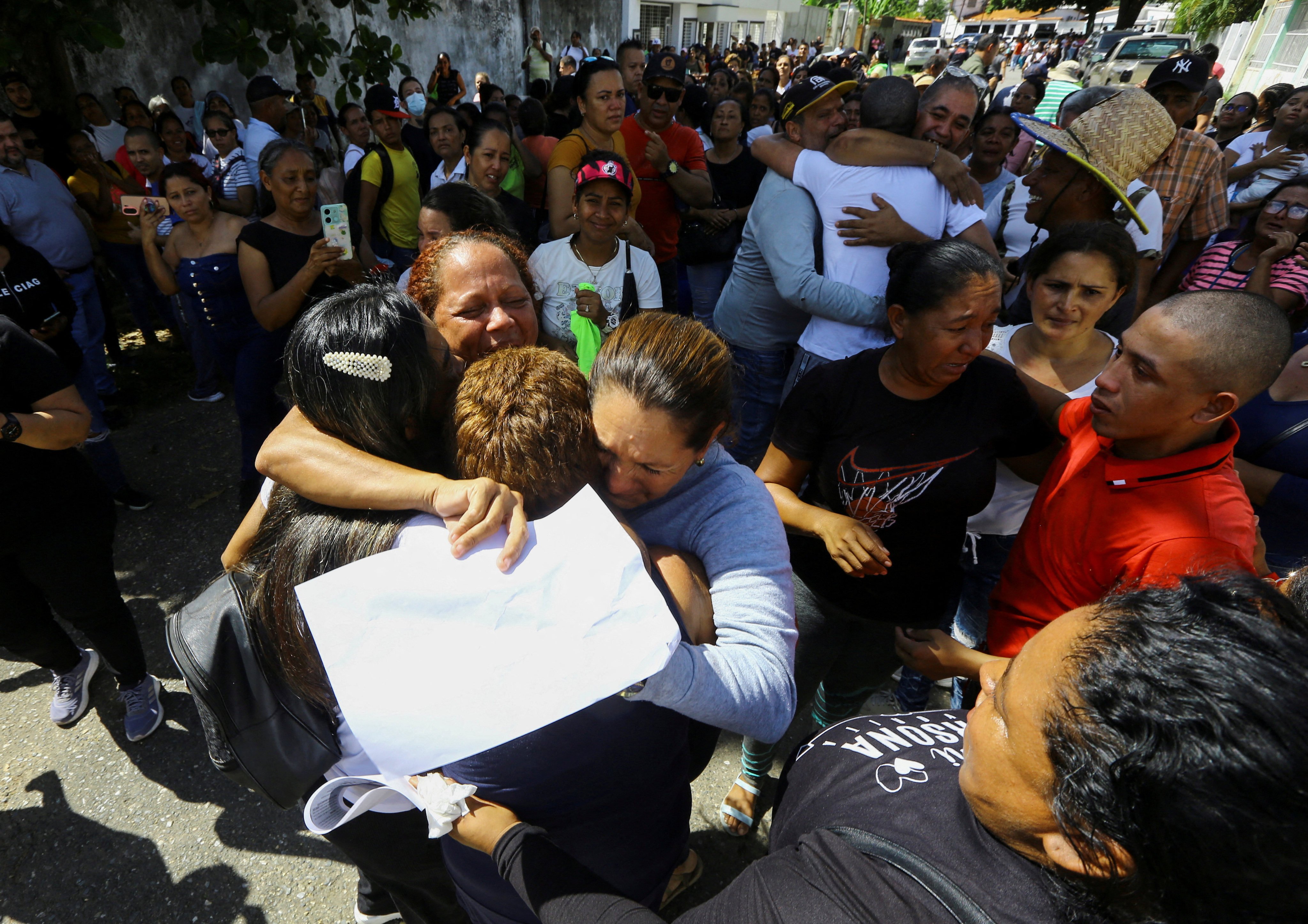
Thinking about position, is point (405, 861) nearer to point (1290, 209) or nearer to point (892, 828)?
point (892, 828)

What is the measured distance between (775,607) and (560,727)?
0.45 meters

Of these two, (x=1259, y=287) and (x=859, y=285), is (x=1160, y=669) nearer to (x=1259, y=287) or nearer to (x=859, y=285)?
(x=859, y=285)

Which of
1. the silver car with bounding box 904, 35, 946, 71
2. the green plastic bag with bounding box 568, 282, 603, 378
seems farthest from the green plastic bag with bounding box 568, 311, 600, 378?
the silver car with bounding box 904, 35, 946, 71

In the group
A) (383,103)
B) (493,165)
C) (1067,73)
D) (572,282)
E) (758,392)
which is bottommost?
(758,392)

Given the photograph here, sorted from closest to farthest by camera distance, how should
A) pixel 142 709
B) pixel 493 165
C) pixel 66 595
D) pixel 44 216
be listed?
pixel 66 595 < pixel 142 709 < pixel 493 165 < pixel 44 216

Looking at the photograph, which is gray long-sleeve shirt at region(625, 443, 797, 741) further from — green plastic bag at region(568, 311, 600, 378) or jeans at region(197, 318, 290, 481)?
jeans at region(197, 318, 290, 481)

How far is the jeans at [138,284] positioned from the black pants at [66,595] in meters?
3.68

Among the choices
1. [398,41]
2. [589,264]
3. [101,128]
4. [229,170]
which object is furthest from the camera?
[398,41]

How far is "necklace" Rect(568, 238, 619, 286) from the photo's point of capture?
2844 millimetres

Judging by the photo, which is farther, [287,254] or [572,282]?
[287,254]

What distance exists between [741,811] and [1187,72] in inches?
201

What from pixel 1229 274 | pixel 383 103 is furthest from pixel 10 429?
pixel 1229 274

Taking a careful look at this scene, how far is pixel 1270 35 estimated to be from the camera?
19703 millimetres

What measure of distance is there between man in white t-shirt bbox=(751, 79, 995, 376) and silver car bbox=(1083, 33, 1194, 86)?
18.1 metres
